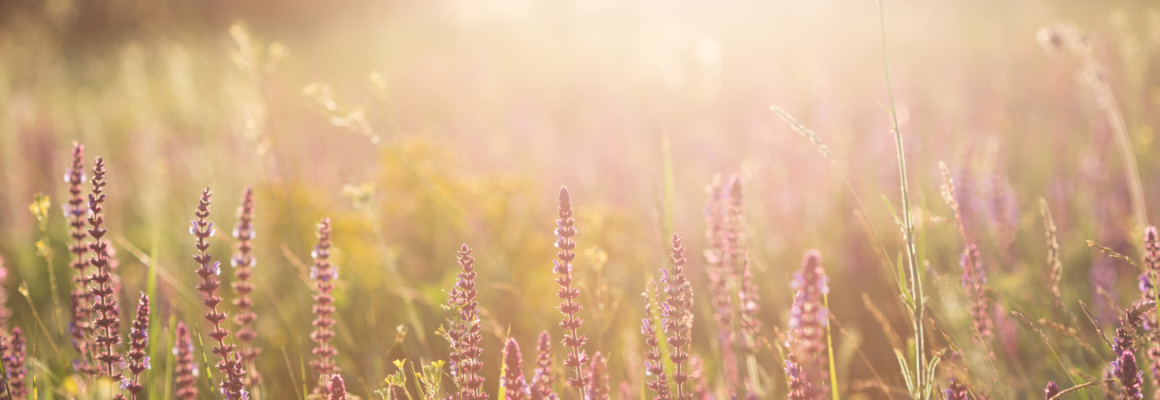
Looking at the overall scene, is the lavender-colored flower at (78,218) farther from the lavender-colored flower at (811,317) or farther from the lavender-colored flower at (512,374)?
the lavender-colored flower at (811,317)

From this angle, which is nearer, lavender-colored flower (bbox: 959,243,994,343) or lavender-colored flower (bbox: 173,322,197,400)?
lavender-colored flower (bbox: 173,322,197,400)

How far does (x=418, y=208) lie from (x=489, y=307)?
29.6 inches

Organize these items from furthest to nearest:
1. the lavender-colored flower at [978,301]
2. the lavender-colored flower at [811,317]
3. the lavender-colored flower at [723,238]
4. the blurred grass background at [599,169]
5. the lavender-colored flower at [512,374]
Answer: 1. the blurred grass background at [599,169]
2. the lavender-colored flower at [723,238]
3. the lavender-colored flower at [978,301]
4. the lavender-colored flower at [512,374]
5. the lavender-colored flower at [811,317]

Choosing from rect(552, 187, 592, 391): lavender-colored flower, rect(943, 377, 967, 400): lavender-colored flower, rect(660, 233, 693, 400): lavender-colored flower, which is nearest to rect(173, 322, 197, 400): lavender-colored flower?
rect(552, 187, 592, 391): lavender-colored flower

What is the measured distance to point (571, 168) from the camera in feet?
17.0

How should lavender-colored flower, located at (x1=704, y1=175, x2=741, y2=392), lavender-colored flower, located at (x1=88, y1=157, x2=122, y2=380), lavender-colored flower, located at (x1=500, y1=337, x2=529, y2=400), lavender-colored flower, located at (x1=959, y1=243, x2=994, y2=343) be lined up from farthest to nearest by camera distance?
lavender-colored flower, located at (x1=704, y1=175, x2=741, y2=392), lavender-colored flower, located at (x1=959, y1=243, x2=994, y2=343), lavender-colored flower, located at (x1=500, y1=337, x2=529, y2=400), lavender-colored flower, located at (x1=88, y1=157, x2=122, y2=380)

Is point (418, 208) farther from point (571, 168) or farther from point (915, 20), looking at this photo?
point (915, 20)

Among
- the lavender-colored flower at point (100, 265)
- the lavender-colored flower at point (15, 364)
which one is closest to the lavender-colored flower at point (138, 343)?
the lavender-colored flower at point (100, 265)

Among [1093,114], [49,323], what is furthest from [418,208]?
[1093,114]

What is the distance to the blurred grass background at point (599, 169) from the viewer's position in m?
2.51

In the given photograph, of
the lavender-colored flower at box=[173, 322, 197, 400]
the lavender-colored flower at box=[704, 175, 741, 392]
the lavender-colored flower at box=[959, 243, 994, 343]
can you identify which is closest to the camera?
the lavender-colored flower at box=[173, 322, 197, 400]

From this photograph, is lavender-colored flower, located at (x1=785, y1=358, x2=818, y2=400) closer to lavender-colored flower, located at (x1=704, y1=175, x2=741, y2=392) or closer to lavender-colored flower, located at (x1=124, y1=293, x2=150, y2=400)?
lavender-colored flower, located at (x1=704, y1=175, x2=741, y2=392)

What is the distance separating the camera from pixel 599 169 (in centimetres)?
507

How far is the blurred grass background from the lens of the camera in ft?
8.23
